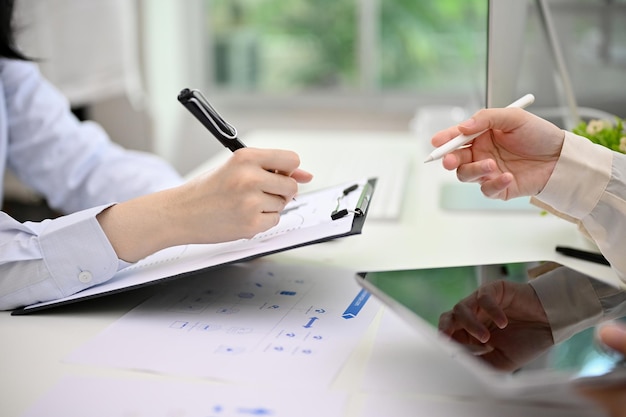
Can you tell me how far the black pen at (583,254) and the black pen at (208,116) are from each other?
455 millimetres

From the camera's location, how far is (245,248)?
76 centimetres

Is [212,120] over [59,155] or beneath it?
over

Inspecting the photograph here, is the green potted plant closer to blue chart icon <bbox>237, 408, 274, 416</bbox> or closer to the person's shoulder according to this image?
blue chart icon <bbox>237, 408, 274, 416</bbox>

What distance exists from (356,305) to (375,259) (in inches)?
7.2

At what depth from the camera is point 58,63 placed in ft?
7.34

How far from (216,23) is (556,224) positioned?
2067mm

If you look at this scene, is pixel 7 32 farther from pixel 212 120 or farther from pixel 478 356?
pixel 478 356

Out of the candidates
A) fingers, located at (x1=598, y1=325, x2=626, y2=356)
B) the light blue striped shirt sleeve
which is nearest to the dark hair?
the light blue striped shirt sleeve

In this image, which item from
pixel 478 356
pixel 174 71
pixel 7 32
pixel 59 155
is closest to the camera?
pixel 478 356

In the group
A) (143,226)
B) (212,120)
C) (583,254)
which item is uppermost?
(212,120)

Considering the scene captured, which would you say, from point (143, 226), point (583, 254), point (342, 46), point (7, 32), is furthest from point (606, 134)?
point (342, 46)

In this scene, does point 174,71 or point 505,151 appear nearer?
point 505,151

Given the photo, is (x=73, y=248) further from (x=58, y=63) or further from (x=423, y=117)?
(x=58, y=63)

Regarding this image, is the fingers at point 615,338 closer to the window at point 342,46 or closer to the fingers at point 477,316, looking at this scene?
the fingers at point 477,316
